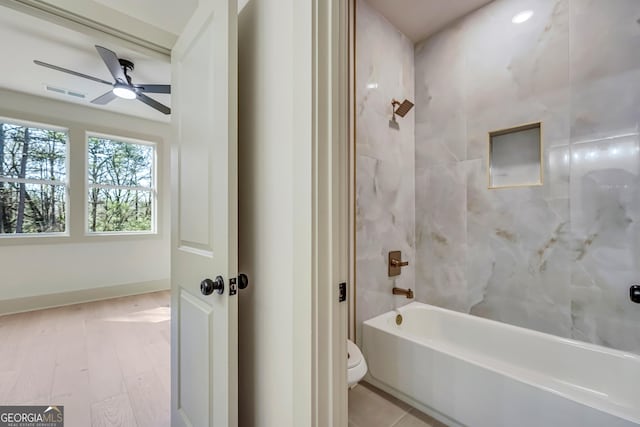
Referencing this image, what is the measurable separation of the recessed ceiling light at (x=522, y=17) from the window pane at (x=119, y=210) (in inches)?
186

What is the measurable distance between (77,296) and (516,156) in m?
5.00

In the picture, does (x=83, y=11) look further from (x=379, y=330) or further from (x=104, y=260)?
(x=104, y=260)

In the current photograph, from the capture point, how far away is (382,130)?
2.23m

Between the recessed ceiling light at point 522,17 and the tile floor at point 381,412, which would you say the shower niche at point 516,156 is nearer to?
the recessed ceiling light at point 522,17

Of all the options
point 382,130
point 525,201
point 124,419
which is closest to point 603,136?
point 525,201

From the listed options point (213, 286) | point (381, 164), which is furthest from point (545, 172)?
point (213, 286)

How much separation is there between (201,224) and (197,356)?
0.55 metres

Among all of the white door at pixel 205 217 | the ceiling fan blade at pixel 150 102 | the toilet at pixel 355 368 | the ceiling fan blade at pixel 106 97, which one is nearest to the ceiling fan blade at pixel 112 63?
the ceiling fan blade at pixel 150 102

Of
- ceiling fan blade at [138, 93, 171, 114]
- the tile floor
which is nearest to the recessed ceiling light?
the tile floor

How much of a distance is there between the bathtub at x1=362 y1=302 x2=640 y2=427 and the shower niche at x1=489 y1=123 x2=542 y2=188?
1.05m

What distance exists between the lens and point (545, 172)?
6.08ft

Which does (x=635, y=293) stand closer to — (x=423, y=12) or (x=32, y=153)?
(x=423, y=12)

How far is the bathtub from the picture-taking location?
1.22 m

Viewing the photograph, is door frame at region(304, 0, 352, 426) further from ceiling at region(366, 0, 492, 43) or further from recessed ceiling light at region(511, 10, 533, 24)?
recessed ceiling light at region(511, 10, 533, 24)
